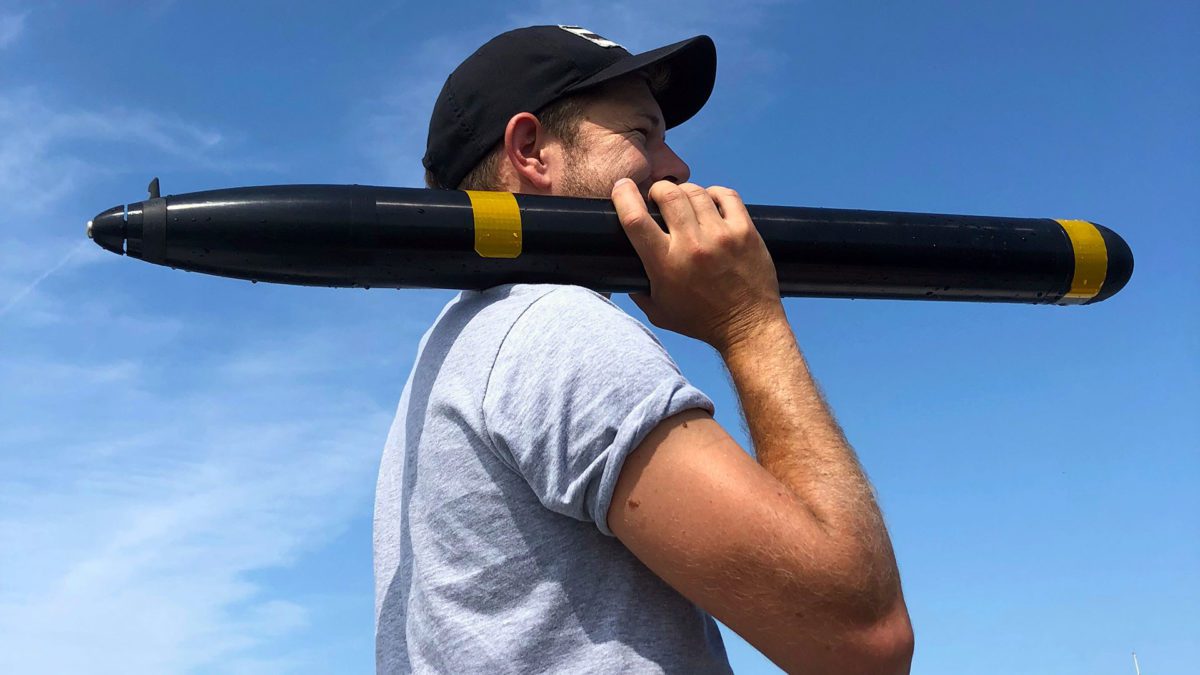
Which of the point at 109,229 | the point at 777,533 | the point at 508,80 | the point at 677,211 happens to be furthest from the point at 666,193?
the point at 109,229

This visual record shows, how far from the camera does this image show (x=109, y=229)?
355 cm

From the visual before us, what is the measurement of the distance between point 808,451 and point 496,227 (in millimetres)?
1209

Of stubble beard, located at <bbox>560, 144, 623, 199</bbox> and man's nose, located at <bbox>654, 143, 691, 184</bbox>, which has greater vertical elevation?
man's nose, located at <bbox>654, 143, 691, 184</bbox>

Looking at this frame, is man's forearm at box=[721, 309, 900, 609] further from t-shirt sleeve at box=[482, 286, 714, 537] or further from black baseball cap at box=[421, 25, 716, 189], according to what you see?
black baseball cap at box=[421, 25, 716, 189]

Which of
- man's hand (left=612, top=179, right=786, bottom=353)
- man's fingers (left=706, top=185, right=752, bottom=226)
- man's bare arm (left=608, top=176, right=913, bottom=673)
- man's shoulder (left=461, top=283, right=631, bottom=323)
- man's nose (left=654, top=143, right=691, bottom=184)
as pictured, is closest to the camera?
man's bare arm (left=608, top=176, right=913, bottom=673)

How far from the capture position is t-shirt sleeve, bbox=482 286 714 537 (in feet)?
9.55

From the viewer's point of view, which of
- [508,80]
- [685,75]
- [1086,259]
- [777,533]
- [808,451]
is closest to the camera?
[777,533]

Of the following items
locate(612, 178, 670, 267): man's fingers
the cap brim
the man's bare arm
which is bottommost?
the man's bare arm

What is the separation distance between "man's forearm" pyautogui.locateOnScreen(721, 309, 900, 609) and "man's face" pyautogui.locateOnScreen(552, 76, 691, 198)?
94 centimetres

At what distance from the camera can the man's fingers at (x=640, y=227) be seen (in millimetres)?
3580

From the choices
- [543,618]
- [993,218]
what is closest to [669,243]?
[543,618]

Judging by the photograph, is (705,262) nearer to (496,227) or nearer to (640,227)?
(640,227)

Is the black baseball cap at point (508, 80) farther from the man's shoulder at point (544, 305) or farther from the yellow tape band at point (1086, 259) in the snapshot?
the yellow tape band at point (1086, 259)

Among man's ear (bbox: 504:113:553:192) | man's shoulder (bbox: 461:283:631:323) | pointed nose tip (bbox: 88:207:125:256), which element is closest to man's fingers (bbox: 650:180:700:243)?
man's shoulder (bbox: 461:283:631:323)
